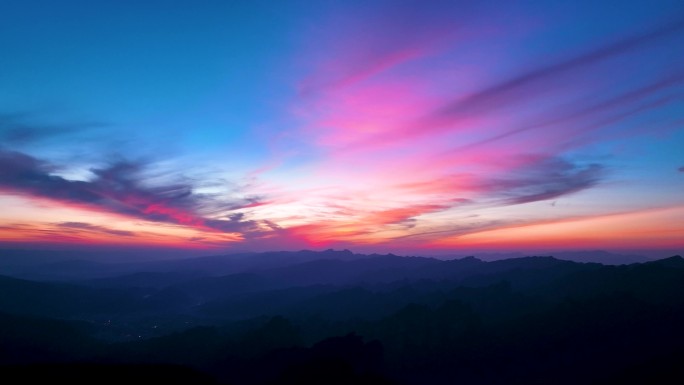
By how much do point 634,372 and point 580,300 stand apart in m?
71.3

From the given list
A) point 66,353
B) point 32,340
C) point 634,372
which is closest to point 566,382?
point 634,372

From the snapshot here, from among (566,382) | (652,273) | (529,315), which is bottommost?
(566,382)

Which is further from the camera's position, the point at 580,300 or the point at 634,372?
the point at 580,300

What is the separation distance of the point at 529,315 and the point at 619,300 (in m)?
34.6

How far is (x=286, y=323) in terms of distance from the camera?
15812cm

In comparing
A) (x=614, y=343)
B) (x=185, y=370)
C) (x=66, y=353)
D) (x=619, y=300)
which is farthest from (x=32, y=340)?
(x=619, y=300)

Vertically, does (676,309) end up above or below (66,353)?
above

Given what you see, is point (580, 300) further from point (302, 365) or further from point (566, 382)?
point (302, 365)

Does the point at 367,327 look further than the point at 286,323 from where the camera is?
Yes

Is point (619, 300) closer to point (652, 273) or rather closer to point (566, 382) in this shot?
point (652, 273)

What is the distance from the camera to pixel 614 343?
13900cm

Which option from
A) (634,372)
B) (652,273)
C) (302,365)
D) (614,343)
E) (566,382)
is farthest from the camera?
(652,273)

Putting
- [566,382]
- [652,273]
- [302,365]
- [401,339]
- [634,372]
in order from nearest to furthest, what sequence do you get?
[302,365] → [634,372] → [566,382] → [401,339] → [652,273]

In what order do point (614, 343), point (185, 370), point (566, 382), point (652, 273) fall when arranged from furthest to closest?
point (652, 273)
point (614, 343)
point (566, 382)
point (185, 370)
